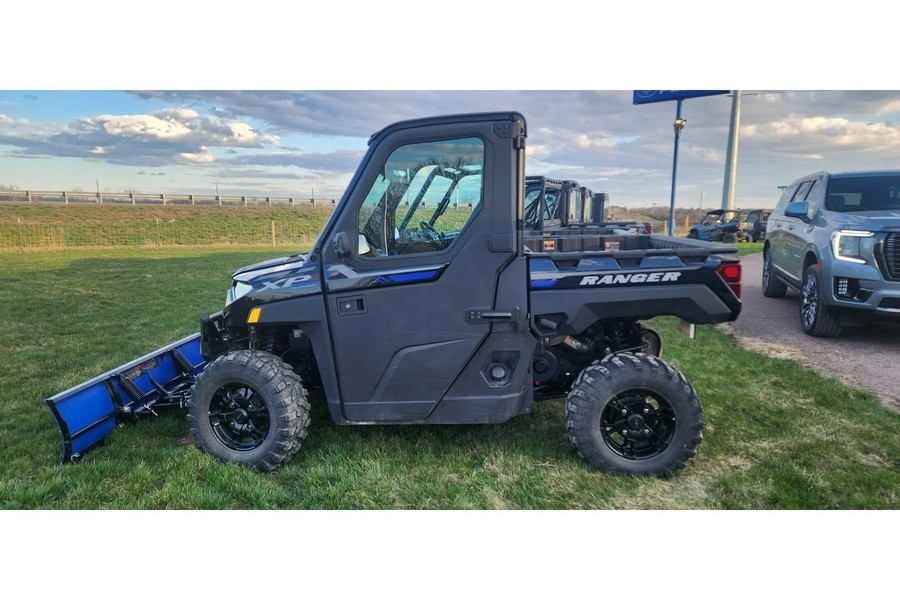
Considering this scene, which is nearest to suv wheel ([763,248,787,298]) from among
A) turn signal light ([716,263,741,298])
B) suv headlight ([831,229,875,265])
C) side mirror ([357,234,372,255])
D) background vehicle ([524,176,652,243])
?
background vehicle ([524,176,652,243])

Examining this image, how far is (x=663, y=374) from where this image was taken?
3.33 m

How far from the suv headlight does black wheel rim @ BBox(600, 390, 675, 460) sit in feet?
14.8

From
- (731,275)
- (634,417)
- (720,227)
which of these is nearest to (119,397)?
(634,417)

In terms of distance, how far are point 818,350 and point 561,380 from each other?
4347 mm

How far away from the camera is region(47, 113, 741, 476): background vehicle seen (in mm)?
3334

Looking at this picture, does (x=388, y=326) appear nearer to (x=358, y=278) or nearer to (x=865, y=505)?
(x=358, y=278)

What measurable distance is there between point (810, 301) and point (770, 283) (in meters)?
2.71

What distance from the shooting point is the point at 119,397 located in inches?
159

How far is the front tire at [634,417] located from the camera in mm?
3324

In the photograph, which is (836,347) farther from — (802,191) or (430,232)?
(430,232)

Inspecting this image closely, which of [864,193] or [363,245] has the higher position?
[864,193]

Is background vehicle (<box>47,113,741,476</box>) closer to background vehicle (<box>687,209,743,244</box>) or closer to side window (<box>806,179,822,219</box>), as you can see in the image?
side window (<box>806,179,822,219</box>)

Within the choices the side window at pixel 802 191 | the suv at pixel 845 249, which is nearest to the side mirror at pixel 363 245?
the suv at pixel 845 249

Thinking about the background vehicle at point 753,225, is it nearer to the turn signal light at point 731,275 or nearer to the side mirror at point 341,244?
the turn signal light at point 731,275
